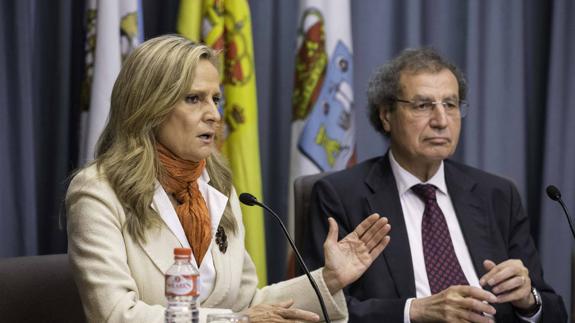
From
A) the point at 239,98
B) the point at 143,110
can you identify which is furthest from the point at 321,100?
the point at 143,110

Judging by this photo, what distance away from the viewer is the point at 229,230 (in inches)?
106

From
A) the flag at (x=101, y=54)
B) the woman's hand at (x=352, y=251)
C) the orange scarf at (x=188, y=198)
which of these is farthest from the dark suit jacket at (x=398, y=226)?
the flag at (x=101, y=54)

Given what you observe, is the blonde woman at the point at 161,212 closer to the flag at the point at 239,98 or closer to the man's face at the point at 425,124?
the man's face at the point at 425,124

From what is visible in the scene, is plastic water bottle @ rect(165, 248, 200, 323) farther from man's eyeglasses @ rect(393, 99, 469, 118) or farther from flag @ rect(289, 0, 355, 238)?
flag @ rect(289, 0, 355, 238)

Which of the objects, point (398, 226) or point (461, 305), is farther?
point (398, 226)

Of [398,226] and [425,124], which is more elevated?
[425,124]

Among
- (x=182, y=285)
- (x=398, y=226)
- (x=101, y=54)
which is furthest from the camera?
(x=101, y=54)

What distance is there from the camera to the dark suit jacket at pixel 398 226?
299 cm

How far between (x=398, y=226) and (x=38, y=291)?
120 centimetres

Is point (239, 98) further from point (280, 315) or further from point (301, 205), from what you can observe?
point (280, 315)

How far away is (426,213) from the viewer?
3150 millimetres

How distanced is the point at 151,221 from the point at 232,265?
11.3 inches

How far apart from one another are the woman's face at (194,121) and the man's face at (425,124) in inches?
35.9

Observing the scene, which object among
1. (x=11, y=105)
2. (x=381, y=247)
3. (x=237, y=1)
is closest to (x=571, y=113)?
(x=237, y=1)
